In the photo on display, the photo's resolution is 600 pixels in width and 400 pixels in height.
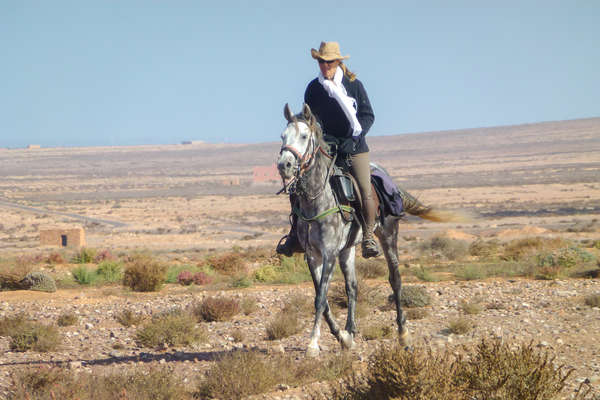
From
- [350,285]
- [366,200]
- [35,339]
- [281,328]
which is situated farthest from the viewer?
[281,328]

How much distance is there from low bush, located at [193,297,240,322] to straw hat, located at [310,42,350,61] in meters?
5.37

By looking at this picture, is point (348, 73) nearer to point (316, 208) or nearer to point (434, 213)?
point (316, 208)

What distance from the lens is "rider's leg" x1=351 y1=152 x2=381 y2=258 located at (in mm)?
8375

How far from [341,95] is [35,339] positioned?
5.57 meters

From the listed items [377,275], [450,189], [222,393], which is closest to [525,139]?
[450,189]

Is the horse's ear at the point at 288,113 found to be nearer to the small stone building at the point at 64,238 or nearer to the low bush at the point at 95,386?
the low bush at the point at 95,386

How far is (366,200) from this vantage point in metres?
8.39

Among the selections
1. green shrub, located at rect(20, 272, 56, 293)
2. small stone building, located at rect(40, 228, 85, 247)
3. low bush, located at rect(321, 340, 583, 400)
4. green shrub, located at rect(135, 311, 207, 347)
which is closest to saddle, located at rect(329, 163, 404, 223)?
low bush, located at rect(321, 340, 583, 400)

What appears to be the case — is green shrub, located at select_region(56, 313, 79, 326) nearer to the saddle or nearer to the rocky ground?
the rocky ground

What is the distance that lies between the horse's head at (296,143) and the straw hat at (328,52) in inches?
29.8

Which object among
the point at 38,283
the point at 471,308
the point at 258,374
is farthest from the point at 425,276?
the point at 258,374

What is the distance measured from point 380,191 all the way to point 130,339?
4.52m

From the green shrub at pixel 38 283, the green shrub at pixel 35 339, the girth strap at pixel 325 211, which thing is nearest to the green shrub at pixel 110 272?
the green shrub at pixel 38 283

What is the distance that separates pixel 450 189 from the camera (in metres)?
89.0
